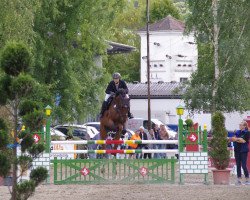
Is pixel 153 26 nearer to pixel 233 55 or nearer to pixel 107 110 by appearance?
pixel 233 55

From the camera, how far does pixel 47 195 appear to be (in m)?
20.7

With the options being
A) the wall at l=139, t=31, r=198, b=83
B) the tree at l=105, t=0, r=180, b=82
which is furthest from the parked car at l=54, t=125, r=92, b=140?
the wall at l=139, t=31, r=198, b=83

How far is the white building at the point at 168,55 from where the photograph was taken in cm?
9362

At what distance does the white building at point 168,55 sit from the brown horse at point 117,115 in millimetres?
66167

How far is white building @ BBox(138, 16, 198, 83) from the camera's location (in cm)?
9362

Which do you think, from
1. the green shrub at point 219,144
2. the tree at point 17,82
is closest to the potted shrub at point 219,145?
the green shrub at point 219,144

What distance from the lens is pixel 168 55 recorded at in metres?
93.6

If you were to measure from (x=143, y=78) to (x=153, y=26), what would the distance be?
6.07 m

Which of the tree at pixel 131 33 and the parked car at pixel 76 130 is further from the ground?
the tree at pixel 131 33

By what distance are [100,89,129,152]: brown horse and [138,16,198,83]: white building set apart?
6617cm

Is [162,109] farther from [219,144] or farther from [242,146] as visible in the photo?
[242,146]

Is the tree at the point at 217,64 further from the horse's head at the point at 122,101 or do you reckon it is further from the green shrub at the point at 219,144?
the green shrub at the point at 219,144

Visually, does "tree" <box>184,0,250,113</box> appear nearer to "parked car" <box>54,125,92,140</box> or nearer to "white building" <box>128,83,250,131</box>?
"white building" <box>128,83,250,131</box>

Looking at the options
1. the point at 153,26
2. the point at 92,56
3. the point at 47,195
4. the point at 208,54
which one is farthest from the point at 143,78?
the point at 47,195
